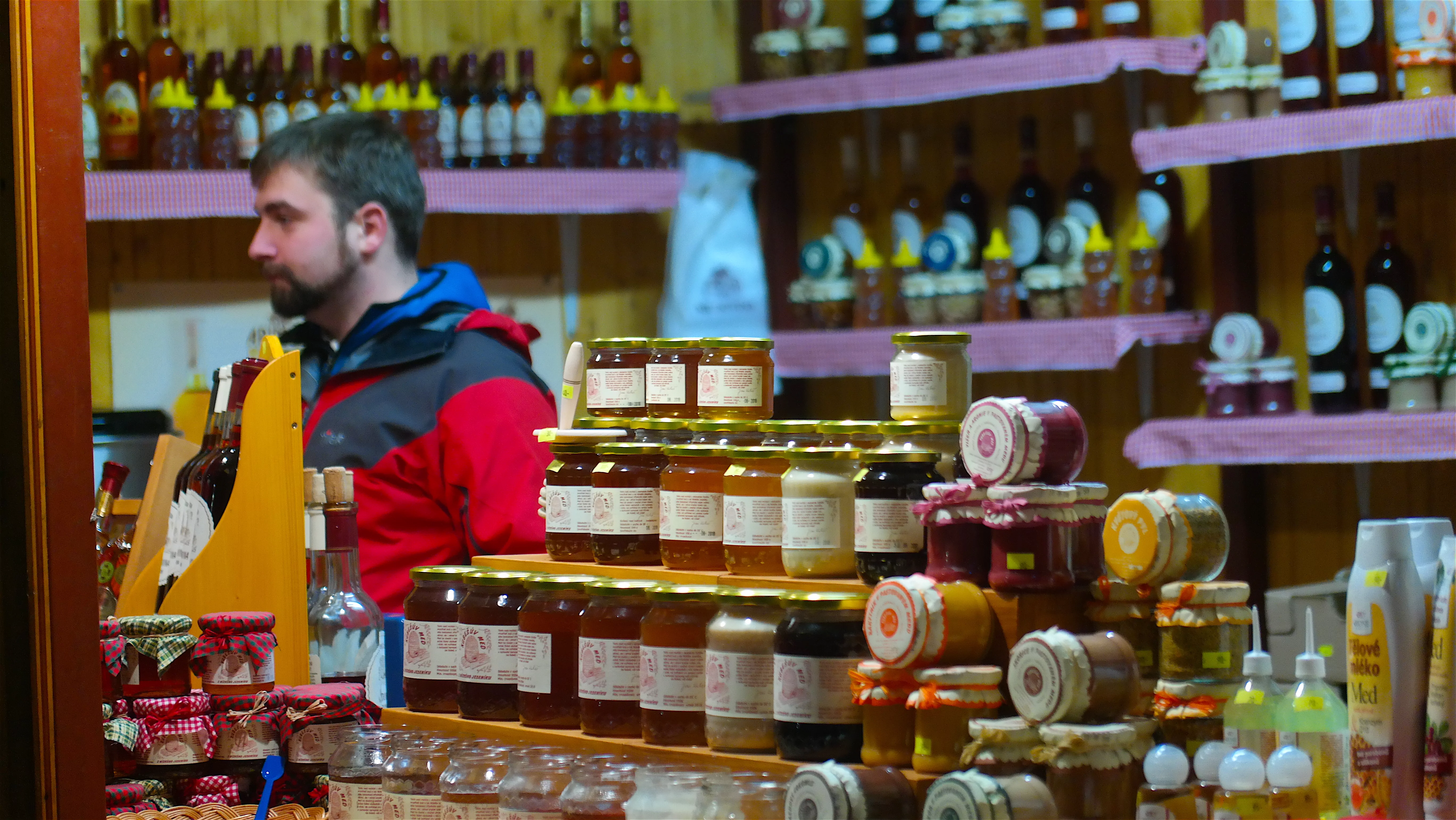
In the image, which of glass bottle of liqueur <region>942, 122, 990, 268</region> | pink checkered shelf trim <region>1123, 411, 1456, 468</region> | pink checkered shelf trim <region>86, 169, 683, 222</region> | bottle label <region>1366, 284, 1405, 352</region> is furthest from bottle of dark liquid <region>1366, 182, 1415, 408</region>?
pink checkered shelf trim <region>86, 169, 683, 222</region>

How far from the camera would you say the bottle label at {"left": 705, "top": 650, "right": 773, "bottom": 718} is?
167 cm

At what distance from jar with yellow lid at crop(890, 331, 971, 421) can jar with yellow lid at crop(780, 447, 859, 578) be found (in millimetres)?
89

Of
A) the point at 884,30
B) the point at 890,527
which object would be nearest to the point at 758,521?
the point at 890,527

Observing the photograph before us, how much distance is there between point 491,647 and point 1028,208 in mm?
2293

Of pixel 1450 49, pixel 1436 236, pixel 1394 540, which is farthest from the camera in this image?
pixel 1436 236

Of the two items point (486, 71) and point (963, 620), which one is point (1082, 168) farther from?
point (963, 620)

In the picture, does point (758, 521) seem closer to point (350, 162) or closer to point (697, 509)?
point (697, 509)

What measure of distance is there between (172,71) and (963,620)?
2.97 meters

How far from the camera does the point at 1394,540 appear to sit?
60.7 inches

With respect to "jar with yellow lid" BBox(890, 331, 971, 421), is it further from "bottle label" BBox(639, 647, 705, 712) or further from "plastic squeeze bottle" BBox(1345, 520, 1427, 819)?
"plastic squeeze bottle" BBox(1345, 520, 1427, 819)

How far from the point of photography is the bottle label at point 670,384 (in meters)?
1.99

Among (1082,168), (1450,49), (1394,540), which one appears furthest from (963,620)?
(1082,168)

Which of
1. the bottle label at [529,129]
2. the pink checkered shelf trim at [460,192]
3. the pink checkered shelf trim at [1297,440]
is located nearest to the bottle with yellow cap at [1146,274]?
the pink checkered shelf trim at [1297,440]

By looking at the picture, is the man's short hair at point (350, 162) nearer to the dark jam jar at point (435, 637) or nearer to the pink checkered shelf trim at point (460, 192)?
the pink checkered shelf trim at point (460, 192)
